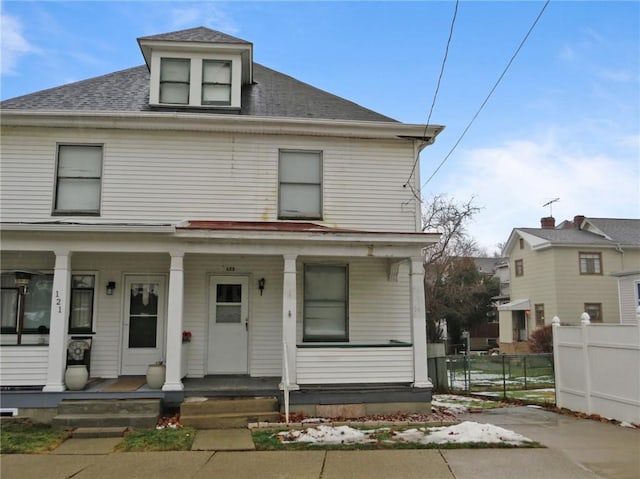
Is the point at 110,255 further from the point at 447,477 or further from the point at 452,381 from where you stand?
the point at 452,381

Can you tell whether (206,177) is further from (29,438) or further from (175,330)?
(29,438)

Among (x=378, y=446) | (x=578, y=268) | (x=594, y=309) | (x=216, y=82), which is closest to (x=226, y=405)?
(x=378, y=446)

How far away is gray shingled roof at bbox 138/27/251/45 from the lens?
11205mm

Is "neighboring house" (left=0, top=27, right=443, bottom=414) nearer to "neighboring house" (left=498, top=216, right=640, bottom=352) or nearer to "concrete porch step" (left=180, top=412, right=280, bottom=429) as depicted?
"concrete porch step" (left=180, top=412, right=280, bottom=429)

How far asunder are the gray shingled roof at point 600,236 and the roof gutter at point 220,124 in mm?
19860

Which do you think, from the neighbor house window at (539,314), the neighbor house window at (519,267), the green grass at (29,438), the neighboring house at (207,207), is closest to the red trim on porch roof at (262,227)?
the neighboring house at (207,207)

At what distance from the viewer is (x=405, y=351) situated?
9.19 metres

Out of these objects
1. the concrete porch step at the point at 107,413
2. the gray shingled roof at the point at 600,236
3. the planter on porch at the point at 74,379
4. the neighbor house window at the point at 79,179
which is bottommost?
the concrete porch step at the point at 107,413

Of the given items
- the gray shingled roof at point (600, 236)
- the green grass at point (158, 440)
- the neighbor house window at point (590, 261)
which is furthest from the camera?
the neighbor house window at point (590, 261)

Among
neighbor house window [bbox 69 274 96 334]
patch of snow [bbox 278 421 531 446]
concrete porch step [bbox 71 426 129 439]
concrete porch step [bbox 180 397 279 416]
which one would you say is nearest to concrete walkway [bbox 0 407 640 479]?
concrete porch step [bbox 71 426 129 439]

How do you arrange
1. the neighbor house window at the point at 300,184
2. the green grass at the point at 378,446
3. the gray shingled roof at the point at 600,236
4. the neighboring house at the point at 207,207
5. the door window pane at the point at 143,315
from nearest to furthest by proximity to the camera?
the green grass at the point at 378,446
the neighboring house at the point at 207,207
the door window pane at the point at 143,315
the neighbor house window at the point at 300,184
the gray shingled roof at the point at 600,236

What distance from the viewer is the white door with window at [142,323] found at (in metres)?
10.2

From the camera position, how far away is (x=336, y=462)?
6.24 m

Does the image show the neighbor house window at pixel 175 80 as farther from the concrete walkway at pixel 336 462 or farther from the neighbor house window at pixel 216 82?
the concrete walkway at pixel 336 462
